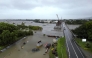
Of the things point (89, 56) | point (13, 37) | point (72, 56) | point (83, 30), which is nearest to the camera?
point (72, 56)

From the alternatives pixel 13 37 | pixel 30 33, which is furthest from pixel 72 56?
pixel 30 33

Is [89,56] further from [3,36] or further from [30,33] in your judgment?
[30,33]

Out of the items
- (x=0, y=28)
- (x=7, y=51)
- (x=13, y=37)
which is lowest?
(x=7, y=51)

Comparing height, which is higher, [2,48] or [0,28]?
[0,28]

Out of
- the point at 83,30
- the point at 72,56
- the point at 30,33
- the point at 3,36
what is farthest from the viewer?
the point at 30,33

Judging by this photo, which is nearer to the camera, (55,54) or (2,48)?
(55,54)

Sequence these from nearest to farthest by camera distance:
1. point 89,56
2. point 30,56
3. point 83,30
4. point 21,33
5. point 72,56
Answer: point 72,56 → point 89,56 → point 30,56 → point 83,30 → point 21,33

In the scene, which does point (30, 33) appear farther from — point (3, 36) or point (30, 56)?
point (30, 56)

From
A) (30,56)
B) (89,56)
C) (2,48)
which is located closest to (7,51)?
(2,48)

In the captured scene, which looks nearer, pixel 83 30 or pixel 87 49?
pixel 87 49
